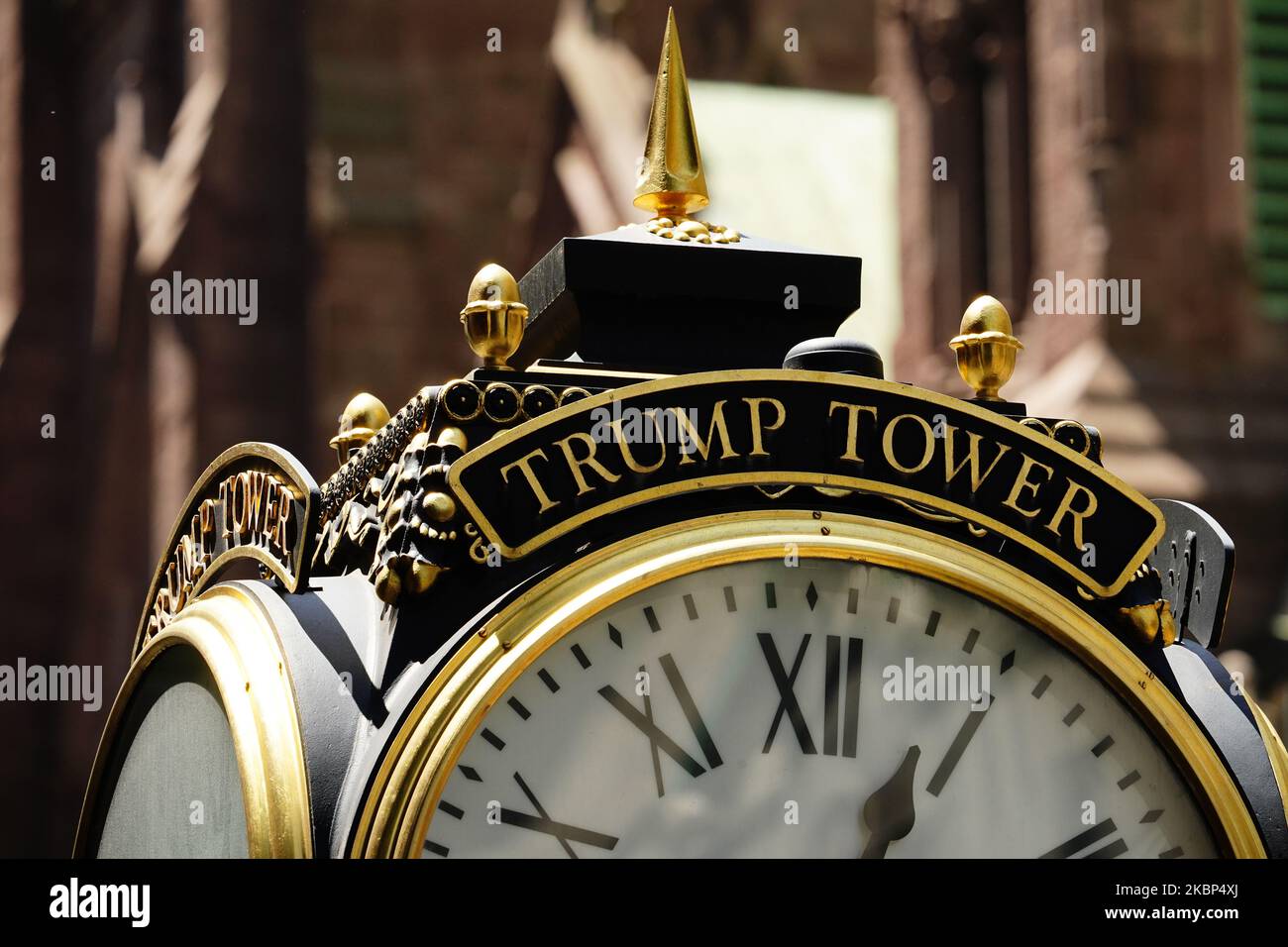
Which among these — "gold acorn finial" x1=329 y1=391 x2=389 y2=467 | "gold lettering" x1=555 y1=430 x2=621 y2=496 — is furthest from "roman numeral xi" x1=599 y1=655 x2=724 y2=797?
"gold acorn finial" x1=329 y1=391 x2=389 y2=467

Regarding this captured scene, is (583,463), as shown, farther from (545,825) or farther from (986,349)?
(986,349)

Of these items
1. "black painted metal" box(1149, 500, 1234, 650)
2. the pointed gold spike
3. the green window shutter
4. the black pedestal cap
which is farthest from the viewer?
the green window shutter

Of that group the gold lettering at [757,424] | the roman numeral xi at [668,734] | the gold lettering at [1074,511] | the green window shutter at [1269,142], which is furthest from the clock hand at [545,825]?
the green window shutter at [1269,142]

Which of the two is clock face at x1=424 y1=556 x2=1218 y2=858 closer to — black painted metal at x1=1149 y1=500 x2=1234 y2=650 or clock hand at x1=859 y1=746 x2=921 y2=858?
clock hand at x1=859 y1=746 x2=921 y2=858

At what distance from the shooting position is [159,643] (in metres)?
3.32

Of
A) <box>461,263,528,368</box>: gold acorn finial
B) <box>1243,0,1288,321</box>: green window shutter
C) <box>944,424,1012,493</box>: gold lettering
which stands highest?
<box>1243,0,1288,321</box>: green window shutter

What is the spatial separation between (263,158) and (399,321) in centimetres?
Answer: 160

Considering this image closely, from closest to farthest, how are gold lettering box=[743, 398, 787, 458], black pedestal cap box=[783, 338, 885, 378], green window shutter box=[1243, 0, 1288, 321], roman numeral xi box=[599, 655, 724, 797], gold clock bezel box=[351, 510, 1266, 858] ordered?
gold clock bezel box=[351, 510, 1266, 858], roman numeral xi box=[599, 655, 724, 797], gold lettering box=[743, 398, 787, 458], black pedestal cap box=[783, 338, 885, 378], green window shutter box=[1243, 0, 1288, 321]

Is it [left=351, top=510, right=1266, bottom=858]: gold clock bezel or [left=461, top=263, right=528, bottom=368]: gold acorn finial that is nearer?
[left=351, top=510, right=1266, bottom=858]: gold clock bezel

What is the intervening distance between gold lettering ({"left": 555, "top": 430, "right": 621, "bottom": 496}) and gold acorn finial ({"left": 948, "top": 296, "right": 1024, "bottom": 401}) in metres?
0.53

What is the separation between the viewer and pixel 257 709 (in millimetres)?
2904

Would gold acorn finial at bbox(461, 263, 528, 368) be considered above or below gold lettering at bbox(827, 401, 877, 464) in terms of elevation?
above

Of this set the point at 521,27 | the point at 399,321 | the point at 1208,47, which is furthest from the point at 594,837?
the point at 521,27

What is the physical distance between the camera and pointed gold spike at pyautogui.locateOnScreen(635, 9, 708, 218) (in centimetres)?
341
